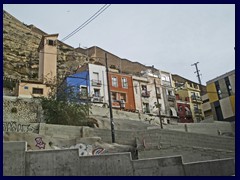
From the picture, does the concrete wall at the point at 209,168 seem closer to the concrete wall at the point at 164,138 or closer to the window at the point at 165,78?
the concrete wall at the point at 164,138

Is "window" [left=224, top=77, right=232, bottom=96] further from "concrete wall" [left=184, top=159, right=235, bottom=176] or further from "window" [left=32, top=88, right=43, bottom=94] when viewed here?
"concrete wall" [left=184, top=159, right=235, bottom=176]

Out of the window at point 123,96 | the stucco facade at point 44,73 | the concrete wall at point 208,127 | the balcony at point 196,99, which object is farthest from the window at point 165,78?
the stucco facade at point 44,73

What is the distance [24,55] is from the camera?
51.4m

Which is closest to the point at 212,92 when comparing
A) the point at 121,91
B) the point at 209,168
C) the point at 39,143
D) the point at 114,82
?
the point at 121,91

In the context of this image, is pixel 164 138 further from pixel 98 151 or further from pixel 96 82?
pixel 96 82

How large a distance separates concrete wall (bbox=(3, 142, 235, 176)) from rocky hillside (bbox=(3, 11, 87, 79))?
32734 mm

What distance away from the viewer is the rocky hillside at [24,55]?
46.2m

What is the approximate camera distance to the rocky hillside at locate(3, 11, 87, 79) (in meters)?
46.2

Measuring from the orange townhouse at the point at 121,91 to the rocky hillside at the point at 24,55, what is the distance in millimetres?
9508

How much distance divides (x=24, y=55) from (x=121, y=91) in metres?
21.7

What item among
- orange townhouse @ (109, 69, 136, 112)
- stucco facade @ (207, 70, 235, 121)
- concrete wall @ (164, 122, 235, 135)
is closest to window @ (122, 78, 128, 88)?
orange townhouse @ (109, 69, 136, 112)
